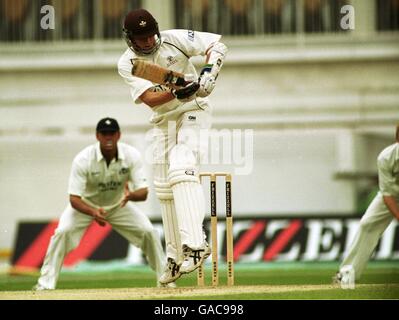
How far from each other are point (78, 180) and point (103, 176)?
0.17 m

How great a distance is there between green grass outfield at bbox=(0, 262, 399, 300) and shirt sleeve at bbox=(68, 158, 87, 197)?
Result: 0.56 metres

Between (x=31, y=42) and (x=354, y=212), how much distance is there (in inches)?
117

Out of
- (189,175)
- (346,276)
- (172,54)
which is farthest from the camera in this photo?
(346,276)

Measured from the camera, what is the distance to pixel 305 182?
10156 mm

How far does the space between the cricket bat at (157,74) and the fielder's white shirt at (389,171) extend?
6.69 ft

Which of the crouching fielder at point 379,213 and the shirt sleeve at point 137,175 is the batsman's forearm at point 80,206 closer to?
the shirt sleeve at point 137,175

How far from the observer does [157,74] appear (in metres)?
4.89

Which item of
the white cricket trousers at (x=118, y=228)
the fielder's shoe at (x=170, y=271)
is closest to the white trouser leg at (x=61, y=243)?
the white cricket trousers at (x=118, y=228)

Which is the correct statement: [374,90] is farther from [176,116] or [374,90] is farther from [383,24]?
[176,116]

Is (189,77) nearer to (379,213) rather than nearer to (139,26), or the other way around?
(139,26)

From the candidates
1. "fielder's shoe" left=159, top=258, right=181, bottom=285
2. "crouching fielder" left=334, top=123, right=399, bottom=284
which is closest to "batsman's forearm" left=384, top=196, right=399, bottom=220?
"crouching fielder" left=334, top=123, right=399, bottom=284

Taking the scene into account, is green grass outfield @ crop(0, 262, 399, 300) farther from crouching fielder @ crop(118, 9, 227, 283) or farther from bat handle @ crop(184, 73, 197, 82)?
bat handle @ crop(184, 73, 197, 82)

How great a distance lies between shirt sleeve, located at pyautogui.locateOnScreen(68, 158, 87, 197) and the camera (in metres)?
6.80

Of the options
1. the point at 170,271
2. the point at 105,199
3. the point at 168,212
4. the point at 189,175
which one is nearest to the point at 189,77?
the point at 189,175
